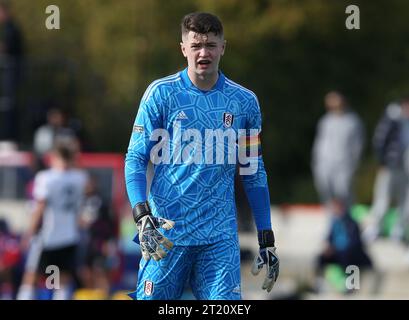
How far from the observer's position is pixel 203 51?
24.8 ft

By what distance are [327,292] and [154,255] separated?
8.21m

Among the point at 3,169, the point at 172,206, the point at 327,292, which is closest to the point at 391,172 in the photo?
the point at 327,292

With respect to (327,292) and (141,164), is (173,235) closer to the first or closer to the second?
(141,164)

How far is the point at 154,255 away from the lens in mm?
7512

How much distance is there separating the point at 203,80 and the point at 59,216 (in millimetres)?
7266

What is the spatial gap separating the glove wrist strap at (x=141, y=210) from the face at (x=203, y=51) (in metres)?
0.83

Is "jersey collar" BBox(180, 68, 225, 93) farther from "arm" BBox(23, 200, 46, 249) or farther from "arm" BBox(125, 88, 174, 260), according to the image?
"arm" BBox(23, 200, 46, 249)

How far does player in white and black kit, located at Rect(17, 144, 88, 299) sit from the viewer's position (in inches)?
569

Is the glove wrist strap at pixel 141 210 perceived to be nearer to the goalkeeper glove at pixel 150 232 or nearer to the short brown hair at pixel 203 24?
the goalkeeper glove at pixel 150 232

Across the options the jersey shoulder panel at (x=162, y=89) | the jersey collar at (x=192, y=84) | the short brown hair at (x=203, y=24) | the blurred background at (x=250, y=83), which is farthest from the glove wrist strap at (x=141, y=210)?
the blurred background at (x=250, y=83)

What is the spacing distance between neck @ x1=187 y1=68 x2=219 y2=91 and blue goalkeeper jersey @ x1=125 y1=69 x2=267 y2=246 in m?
0.03

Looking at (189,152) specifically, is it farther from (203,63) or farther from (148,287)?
(148,287)

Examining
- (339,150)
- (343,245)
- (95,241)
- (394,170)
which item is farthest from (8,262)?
(394,170)

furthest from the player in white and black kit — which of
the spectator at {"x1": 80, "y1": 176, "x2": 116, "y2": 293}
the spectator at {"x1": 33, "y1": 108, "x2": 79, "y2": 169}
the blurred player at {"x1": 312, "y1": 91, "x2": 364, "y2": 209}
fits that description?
the blurred player at {"x1": 312, "y1": 91, "x2": 364, "y2": 209}
